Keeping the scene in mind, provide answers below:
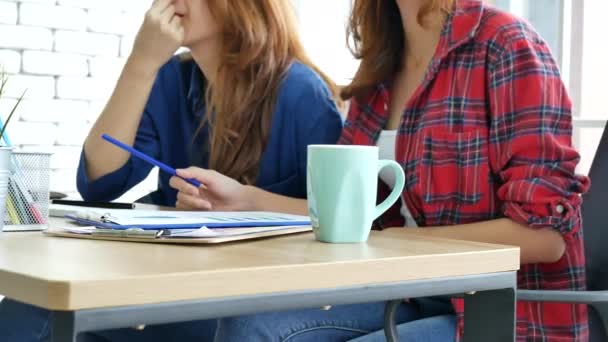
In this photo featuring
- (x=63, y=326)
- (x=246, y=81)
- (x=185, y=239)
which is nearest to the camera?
(x=63, y=326)

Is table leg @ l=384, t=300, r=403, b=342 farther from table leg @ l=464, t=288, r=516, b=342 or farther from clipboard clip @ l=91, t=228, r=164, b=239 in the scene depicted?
clipboard clip @ l=91, t=228, r=164, b=239

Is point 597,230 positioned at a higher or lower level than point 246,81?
lower

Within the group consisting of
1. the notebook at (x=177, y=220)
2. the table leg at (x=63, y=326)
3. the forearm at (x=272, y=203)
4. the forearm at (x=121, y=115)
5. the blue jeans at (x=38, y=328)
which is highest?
the forearm at (x=121, y=115)

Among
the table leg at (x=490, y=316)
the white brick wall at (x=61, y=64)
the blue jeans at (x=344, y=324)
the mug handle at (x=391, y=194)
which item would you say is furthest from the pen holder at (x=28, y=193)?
the white brick wall at (x=61, y=64)

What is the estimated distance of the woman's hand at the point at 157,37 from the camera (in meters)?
1.59

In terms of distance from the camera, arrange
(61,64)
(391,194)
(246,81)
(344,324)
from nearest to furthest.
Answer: (391,194) → (344,324) → (246,81) → (61,64)

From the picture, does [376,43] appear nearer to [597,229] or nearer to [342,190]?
[597,229]

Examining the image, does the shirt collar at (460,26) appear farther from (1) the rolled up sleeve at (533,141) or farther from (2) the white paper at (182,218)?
(2) the white paper at (182,218)

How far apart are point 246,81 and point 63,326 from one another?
1.11 metres

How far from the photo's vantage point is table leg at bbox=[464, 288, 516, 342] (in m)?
0.87

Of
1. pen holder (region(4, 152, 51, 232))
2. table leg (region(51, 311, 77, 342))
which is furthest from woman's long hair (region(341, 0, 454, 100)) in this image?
table leg (region(51, 311, 77, 342))

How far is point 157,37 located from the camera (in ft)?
5.23

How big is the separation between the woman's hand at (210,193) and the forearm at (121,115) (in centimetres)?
35

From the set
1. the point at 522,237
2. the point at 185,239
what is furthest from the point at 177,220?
the point at 522,237
